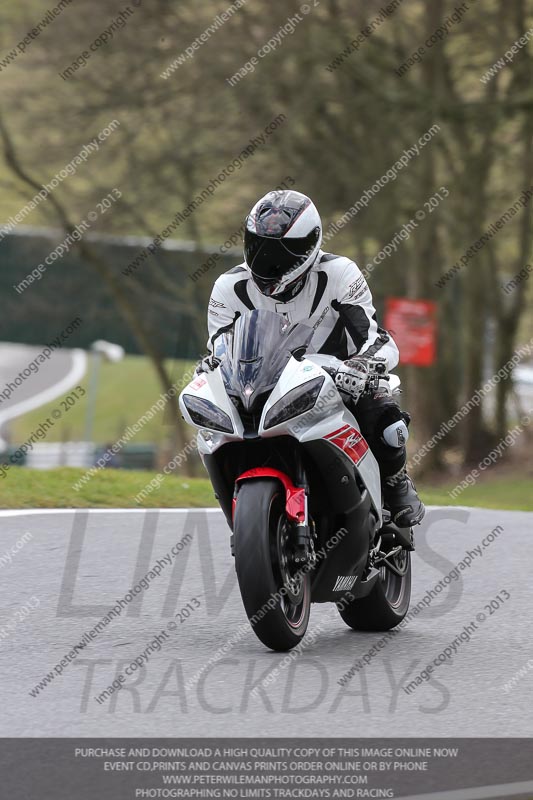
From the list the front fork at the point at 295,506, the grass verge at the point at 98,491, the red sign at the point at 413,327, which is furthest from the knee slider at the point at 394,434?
the red sign at the point at 413,327

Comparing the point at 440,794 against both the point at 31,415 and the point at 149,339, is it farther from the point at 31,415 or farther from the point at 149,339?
the point at 31,415

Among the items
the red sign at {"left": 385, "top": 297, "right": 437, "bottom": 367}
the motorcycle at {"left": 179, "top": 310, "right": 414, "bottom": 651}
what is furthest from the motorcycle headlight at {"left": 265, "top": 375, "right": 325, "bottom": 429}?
the red sign at {"left": 385, "top": 297, "right": 437, "bottom": 367}

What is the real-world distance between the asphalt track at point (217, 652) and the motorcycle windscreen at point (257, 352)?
1107mm

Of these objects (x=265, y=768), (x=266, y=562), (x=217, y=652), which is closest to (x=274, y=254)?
(x=266, y=562)

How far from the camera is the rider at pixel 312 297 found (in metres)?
6.24

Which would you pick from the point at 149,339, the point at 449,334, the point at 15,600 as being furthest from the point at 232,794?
the point at 149,339

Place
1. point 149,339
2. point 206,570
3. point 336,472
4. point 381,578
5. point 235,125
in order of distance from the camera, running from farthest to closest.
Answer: point 149,339 < point 235,125 < point 206,570 < point 381,578 < point 336,472

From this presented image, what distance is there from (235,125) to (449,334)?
237 inches

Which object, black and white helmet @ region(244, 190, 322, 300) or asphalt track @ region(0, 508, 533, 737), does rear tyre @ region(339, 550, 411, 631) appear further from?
A: black and white helmet @ region(244, 190, 322, 300)

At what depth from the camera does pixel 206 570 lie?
8406 mm

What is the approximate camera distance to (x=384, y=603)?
6.94 meters

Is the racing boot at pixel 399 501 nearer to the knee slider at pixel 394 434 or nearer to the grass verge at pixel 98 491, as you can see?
the knee slider at pixel 394 434

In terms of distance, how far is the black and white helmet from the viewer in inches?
245

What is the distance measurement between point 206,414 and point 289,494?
1.50 feet
